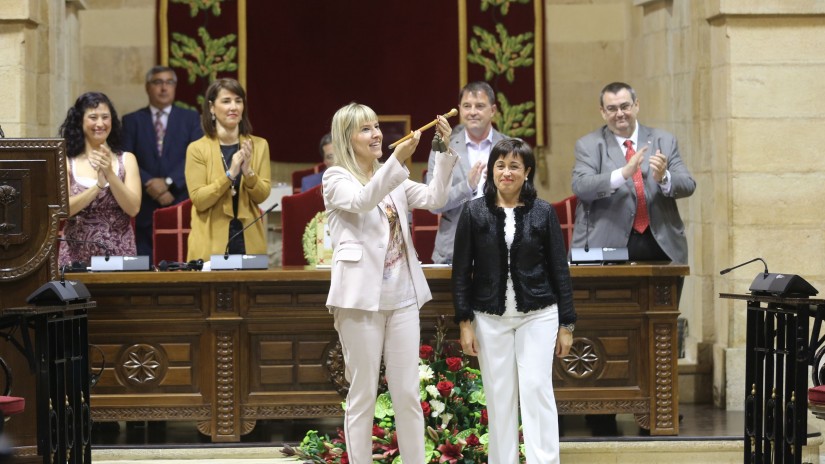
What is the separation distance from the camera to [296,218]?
23.0 feet

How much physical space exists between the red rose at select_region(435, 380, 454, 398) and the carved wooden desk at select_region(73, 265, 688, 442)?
397 millimetres

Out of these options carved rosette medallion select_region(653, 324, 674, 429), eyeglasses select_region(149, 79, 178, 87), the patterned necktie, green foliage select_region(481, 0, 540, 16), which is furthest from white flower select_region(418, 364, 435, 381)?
green foliage select_region(481, 0, 540, 16)

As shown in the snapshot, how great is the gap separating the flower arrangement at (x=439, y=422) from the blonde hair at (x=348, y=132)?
113cm

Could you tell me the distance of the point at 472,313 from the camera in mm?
5070

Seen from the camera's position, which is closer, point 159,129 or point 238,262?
point 238,262

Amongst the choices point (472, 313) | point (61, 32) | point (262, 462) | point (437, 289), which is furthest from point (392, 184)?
point (61, 32)

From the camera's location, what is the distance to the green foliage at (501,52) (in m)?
8.99

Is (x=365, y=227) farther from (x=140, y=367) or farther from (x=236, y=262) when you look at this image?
(x=140, y=367)

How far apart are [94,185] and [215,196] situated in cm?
58

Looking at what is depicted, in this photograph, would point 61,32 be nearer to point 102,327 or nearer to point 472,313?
point 102,327

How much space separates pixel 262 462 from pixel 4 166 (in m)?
1.70

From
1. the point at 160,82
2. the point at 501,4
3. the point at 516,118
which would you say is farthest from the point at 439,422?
the point at 501,4

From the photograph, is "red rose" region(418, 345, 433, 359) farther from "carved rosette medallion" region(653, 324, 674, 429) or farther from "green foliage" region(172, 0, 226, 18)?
"green foliage" region(172, 0, 226, 18)

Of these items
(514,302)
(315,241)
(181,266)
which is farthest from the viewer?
(315,241)
